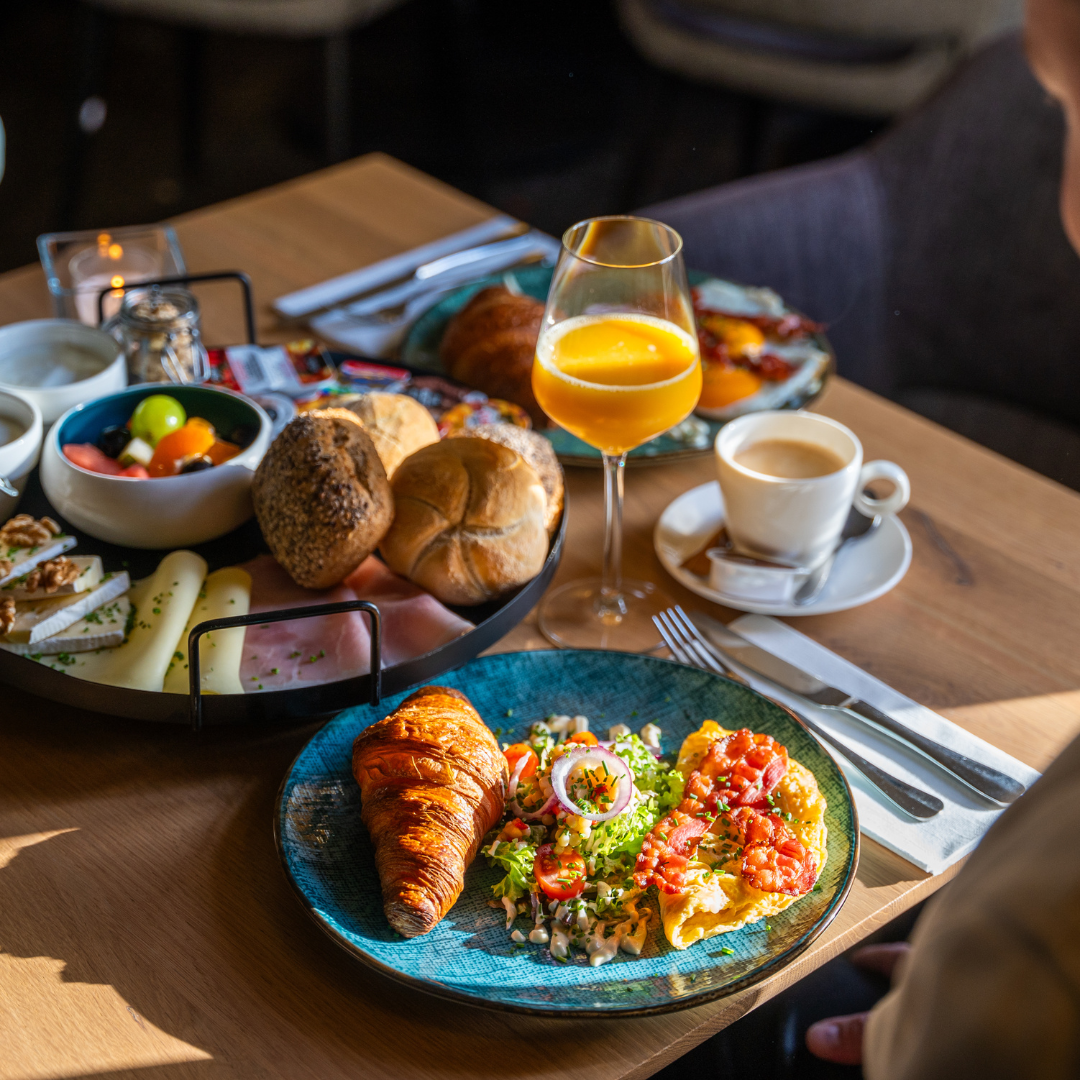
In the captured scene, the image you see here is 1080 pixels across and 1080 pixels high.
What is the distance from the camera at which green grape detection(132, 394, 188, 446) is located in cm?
123

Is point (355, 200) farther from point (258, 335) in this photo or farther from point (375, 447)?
point (375, 447)

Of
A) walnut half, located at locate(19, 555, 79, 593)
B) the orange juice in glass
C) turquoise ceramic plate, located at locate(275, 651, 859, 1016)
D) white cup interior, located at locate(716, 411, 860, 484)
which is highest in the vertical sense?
the orange juice in glass

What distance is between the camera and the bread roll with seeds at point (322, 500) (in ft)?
3.53

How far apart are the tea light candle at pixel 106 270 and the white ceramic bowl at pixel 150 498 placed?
0.48 m

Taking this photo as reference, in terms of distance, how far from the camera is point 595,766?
930 millimetres

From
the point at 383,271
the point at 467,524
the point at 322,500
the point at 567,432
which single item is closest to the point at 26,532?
the point at 322,500

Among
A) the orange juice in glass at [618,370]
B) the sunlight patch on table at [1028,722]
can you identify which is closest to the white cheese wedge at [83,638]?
the orange juice in glass at [618,370]

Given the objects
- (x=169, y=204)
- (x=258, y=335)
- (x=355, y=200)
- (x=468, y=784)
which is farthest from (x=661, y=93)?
(x=468, y=784)

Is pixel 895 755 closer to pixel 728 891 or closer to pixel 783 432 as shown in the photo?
pixel 728 891

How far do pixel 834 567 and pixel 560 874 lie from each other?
57 cm

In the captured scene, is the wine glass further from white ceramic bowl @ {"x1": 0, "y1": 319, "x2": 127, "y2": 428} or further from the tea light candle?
the tea light candle

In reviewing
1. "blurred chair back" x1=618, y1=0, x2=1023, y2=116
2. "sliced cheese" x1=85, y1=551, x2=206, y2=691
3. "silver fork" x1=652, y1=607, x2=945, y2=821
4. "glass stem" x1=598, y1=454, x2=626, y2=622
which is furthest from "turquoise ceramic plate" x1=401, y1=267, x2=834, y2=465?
"blurred chair back" x1=618, y1=0, x2=1023, y2=116

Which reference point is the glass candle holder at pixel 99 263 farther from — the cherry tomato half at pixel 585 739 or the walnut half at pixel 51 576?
A: the cherry tomato half at pixel 585 739

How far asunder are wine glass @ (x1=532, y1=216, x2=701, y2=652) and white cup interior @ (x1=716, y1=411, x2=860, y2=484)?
0.13 meters
